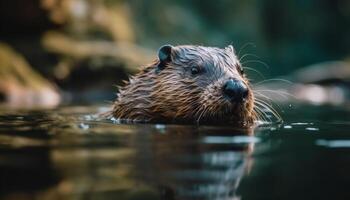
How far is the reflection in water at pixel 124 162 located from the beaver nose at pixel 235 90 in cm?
35

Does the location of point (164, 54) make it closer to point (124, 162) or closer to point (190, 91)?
point (190, 91)

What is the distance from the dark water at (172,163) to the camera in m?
3.19

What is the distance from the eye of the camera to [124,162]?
413cm

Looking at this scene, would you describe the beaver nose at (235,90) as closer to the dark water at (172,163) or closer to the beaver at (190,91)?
the beaver at (190,91)

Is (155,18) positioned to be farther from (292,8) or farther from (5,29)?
(5,29)

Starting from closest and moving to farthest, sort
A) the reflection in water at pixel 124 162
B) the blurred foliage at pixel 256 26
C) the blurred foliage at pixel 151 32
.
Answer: the reflection in water at pixel 124 162 < the blurred foliage at pixel 151 32 < the blurred foliage at pixel 256 26

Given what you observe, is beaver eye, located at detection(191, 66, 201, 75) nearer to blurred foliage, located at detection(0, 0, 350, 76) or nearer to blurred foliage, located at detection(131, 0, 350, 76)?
blurred foliage, located at detection(0, 0, 350, 76)

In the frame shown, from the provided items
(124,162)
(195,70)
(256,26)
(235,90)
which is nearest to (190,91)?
(195,70)

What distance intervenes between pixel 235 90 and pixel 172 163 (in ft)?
8.29

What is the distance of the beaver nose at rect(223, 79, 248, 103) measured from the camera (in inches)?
255

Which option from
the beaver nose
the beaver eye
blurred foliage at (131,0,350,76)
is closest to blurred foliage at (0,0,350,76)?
blurred foliage at (131,0,350,76)

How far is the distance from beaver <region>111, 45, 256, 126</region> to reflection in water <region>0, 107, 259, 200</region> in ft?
1.23

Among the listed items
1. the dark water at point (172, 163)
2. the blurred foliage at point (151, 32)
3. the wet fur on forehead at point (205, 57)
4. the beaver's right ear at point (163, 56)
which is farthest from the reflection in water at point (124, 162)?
the blurred foliage at point (151, 32)

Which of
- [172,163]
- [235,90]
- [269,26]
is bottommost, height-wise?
[172,163]
